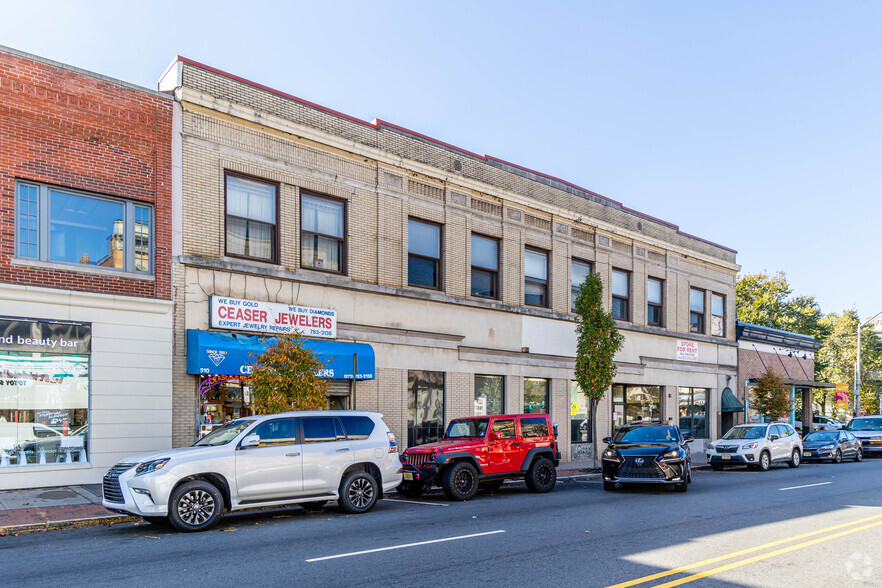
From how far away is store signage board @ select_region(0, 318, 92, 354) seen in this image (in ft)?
→ 47.5

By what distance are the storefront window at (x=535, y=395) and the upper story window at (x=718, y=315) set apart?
42.3ft

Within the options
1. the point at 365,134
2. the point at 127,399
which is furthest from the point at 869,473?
the point at 127,399

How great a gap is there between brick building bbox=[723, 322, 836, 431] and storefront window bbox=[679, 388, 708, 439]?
6.38ft

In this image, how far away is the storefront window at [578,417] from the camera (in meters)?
26.6

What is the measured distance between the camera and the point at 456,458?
50.7ft

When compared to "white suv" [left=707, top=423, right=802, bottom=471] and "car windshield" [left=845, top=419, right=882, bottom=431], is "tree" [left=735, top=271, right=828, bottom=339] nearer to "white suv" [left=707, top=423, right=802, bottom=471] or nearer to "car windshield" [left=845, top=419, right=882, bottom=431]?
"car windshield" [left=845, top=419, right=882, bottom=431]

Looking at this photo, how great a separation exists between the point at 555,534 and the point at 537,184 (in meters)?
17.2

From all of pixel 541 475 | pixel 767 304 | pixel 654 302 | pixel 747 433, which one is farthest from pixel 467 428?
pixel 767 304

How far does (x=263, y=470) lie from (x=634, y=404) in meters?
20.7

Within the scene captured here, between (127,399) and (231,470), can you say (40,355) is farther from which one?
(231,470)

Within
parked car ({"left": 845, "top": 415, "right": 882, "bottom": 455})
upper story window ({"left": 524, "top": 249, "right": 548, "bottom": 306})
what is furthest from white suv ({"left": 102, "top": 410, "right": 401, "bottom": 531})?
parked car ({"left": 845, "top": 415, "right": 882, "bottom": 455})

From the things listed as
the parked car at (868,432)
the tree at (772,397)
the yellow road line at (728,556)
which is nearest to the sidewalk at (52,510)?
the yellow road line at (728,556)

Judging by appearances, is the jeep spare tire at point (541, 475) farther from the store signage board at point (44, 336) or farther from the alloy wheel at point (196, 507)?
the store signage board at point (44, 336)

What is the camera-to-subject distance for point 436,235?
75.3 ft
